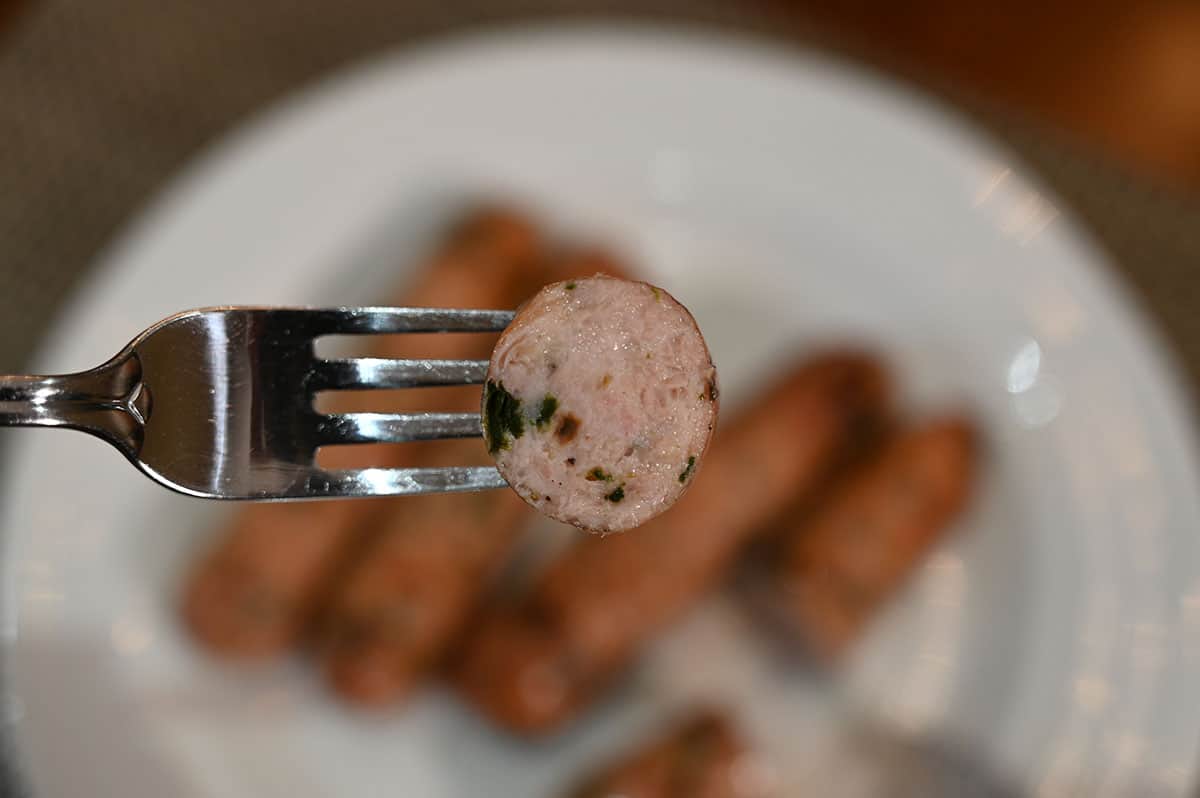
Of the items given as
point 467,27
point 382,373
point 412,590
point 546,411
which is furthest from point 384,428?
point 467,27

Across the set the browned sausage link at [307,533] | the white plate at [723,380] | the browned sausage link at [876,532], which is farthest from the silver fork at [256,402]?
the browned sausage link at [876,532]

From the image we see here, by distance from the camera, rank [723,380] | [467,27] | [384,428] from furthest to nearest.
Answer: [467,27]
[723,380]
[384,428]

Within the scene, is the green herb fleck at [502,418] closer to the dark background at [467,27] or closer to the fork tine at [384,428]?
the fork tine at [384,428]

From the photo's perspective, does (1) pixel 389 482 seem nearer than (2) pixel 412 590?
Yes

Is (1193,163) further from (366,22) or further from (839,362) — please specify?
(366,22)

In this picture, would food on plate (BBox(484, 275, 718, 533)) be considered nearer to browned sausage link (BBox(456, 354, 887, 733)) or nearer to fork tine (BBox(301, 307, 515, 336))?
fork tine (BBox(301, 307, 515, 336))

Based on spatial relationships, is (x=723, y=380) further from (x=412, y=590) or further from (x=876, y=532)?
(x=412, y=590)

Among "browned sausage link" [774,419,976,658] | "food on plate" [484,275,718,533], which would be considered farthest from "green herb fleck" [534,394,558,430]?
"browned sausage link" [774,419,976,658]
